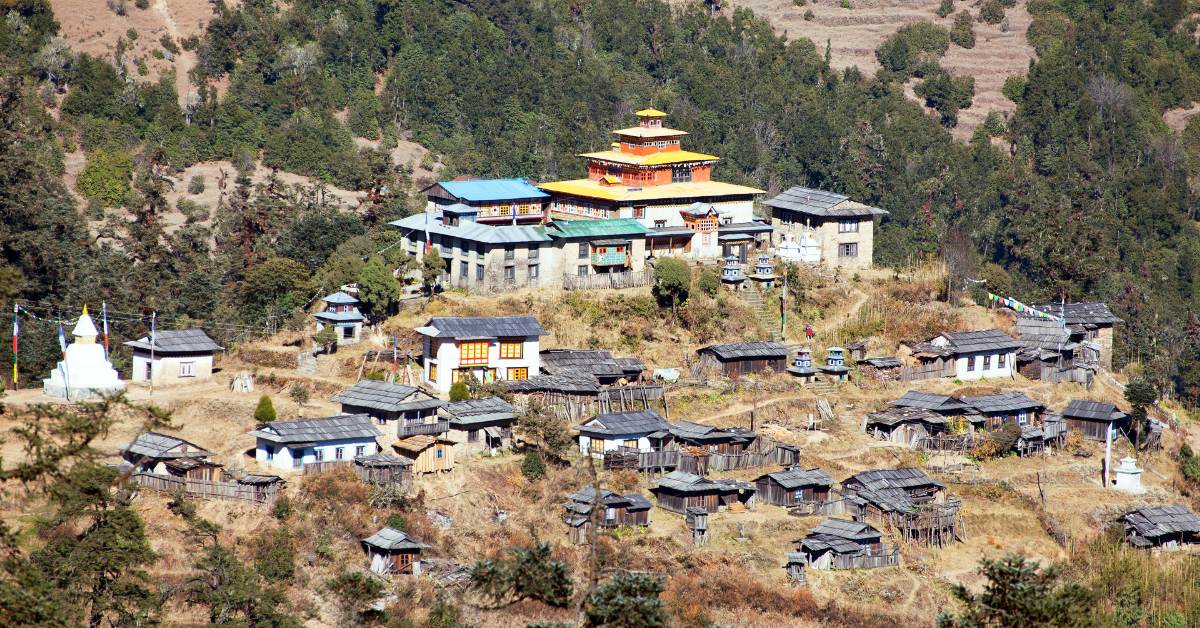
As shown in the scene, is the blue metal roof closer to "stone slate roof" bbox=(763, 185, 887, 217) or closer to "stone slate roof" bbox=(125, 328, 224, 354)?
"stone slate roof" bbox=(763, 185, 887, 217)

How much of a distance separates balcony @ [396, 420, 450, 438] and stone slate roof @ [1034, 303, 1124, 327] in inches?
1544

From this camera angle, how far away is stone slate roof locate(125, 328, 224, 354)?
92625mm

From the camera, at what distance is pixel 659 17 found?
191m

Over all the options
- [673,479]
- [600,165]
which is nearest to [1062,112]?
[600,165]

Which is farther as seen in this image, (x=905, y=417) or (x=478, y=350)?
(x=905, y=417)

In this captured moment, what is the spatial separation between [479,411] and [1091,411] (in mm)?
32670

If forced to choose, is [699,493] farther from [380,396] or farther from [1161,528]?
[1161,528]

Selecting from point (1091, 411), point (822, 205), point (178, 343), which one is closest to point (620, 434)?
point (178, 343)

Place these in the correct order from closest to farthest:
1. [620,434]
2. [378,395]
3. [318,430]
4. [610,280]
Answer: [318,430] < [378,395] < [620,434] < [610,280]

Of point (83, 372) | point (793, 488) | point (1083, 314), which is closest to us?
point (793, 488)

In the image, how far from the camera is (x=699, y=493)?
86.4 m

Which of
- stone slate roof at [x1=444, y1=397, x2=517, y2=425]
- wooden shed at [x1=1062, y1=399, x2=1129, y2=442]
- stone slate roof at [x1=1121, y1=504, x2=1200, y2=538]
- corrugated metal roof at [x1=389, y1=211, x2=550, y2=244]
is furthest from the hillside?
stone slate roof at [x1=444, y1=397, x2=517, y2=425]

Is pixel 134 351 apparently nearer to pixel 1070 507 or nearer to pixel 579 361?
pixel 579 361

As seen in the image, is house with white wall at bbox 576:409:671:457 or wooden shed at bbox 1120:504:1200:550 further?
wooden shed at bbox 1120:504:1200:550
